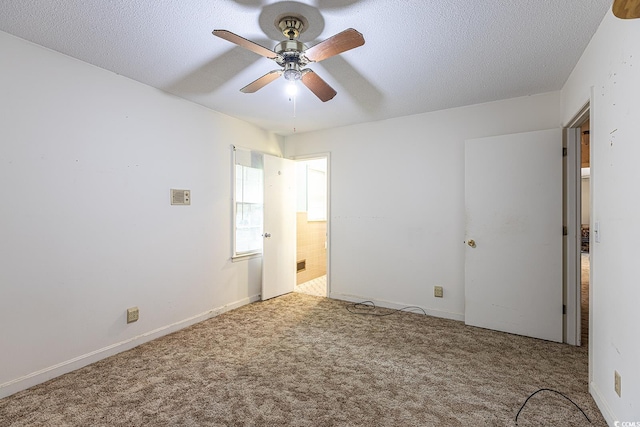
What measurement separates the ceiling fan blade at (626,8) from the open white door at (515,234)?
2012 mm

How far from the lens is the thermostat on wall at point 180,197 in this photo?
118 inches

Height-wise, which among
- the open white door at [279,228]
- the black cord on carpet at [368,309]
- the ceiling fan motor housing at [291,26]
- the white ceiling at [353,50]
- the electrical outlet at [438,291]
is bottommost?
the black cord on carpet at [368,309]

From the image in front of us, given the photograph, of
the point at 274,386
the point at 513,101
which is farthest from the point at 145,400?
the point at 513,101

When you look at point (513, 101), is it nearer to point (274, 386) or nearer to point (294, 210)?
point (294, 210)

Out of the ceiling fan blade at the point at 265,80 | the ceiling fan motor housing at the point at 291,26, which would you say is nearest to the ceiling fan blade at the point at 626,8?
the ceiling fan motor housing at the point at 291,26

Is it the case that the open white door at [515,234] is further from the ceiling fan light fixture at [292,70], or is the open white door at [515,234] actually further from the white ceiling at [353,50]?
the ceiling fan light fixture at [292,70]

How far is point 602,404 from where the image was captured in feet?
5.79

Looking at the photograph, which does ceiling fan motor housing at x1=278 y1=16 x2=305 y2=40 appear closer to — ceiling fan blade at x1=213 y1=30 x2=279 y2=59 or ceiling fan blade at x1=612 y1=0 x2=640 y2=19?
ceiling fan blade at x1=213 y1=30 x2=279 y2=59

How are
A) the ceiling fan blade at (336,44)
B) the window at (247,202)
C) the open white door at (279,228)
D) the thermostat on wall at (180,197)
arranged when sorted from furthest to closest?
the open white door at (279,228)
the window at (247,202)
the thermostat on wall at (180,197)
the ceiling fan blade at (336,44)

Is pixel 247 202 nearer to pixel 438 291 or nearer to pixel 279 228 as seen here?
pixel 279 228

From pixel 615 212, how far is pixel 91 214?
11.4ft

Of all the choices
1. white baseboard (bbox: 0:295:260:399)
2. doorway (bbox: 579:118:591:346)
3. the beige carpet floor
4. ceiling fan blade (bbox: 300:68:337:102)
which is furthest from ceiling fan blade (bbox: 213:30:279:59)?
white baseboard (bbox: 0:295:260:399)

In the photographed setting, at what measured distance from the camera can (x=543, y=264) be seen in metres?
2.81

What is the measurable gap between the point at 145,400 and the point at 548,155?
3686 millimetres
